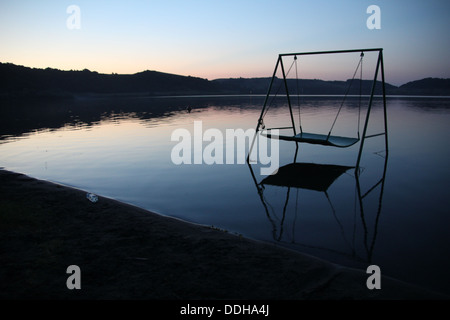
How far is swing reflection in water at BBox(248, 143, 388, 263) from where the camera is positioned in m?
5.85

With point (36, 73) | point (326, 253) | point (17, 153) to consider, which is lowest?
point (326, 253)

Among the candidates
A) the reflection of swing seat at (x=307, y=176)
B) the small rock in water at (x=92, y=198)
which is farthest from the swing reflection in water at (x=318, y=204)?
the small rock in water at (x=92, y=198)

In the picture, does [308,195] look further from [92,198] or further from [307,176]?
[92,198]

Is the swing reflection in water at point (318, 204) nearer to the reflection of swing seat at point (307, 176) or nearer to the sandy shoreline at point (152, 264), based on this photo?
the reflection of swing seat at point (307, 176)

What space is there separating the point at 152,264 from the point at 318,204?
4854 millimetres

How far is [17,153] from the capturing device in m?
14.9

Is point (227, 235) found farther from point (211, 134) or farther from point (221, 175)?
point (211, 134)

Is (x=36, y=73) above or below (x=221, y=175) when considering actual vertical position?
above

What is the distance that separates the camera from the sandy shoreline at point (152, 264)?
4078 mm

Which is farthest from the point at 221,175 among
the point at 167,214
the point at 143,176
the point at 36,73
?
the point at 36,73

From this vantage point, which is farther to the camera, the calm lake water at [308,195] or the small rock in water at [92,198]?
the small rock in water at [92,198]

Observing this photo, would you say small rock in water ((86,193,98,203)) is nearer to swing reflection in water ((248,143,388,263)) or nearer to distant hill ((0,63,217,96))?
swing reflection in water ((248,143,388,263))

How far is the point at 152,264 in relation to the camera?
478cm
